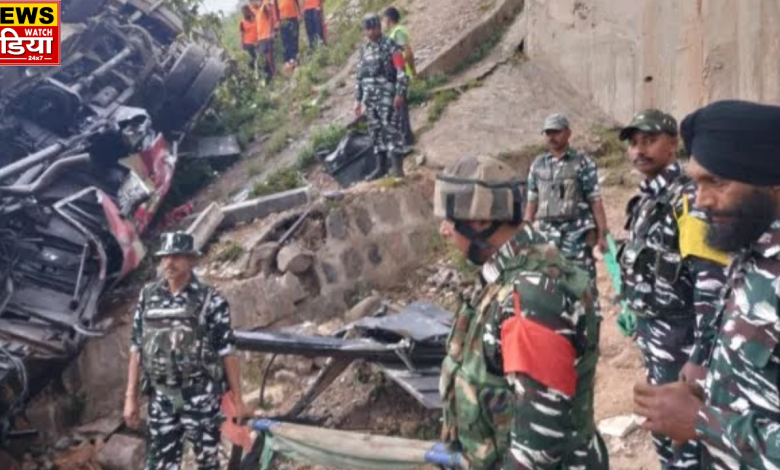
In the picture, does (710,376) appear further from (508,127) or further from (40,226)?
(508,127)

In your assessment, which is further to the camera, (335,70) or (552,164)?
(335,70)

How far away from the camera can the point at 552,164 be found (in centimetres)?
603

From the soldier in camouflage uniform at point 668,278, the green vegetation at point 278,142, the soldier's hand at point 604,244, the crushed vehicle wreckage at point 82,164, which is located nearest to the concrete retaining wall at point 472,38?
the green vegetation at point 278,142

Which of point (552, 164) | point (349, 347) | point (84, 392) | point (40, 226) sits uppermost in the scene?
point (552, 164)

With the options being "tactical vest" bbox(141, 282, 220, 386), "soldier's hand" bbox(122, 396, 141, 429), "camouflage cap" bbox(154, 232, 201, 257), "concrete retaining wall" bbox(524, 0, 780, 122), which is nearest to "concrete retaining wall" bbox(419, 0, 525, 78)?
"concrete retaining wall" bbox(524, 0, 780, 122)

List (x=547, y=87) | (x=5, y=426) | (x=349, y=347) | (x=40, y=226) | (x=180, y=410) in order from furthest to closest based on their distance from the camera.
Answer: (x=547, y=87) < (x=40, y=226) < (x=5, y=426) < (x=349, y=347) < (x=180, y=410)

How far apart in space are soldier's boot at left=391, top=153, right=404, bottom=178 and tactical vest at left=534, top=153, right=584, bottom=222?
2.87 metres

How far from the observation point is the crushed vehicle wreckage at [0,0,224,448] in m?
6.62

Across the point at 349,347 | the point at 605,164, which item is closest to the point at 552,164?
the point at 349,347

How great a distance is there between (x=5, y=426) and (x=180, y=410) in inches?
78.9

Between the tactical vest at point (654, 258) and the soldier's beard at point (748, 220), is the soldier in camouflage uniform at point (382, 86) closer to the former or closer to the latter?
the tactical vest at point (654, 258)

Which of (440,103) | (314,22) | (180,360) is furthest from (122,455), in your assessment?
(314,22)

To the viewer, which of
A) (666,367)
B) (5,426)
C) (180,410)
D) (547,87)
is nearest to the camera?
(666,367)

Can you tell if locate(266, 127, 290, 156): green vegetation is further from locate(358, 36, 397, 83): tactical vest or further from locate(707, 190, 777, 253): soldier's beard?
locate(707, 190, 777, 253): soldier's beard
